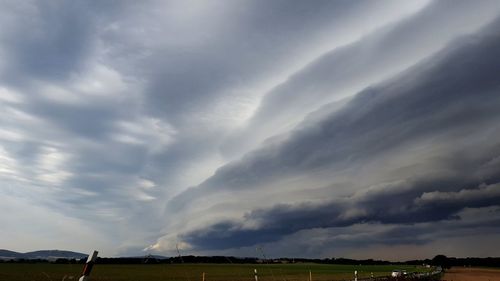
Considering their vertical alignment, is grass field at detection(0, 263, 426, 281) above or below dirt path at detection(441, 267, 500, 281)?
above

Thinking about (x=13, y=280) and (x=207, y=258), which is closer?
(x=13, y=280)

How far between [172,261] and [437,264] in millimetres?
183124

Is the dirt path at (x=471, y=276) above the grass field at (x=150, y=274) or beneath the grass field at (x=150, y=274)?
beneath

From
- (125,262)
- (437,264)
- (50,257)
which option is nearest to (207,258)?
(125,262)

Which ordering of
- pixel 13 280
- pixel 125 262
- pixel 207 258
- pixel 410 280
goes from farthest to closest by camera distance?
pixel 207 258 → pixel 125 262 → pixel 13 280 → pixel 410 280

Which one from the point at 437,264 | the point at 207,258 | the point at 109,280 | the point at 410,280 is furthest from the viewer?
the point at 207,258

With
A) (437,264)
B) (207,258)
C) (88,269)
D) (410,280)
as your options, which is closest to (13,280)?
(410,280)

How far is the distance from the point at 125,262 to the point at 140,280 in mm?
103139

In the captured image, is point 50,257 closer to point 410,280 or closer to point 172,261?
point 172,261

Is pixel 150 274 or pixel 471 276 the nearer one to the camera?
pixel 150 274

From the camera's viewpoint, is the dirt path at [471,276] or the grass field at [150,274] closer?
the grass field at [150,274]

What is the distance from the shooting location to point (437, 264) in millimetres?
173000

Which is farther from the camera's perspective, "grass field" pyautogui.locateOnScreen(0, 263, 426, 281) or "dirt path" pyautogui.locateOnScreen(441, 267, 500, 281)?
"dirt path" pyautogui.locateOnScreen(441, 267, 500, 281)

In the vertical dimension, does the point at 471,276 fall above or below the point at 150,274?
below
